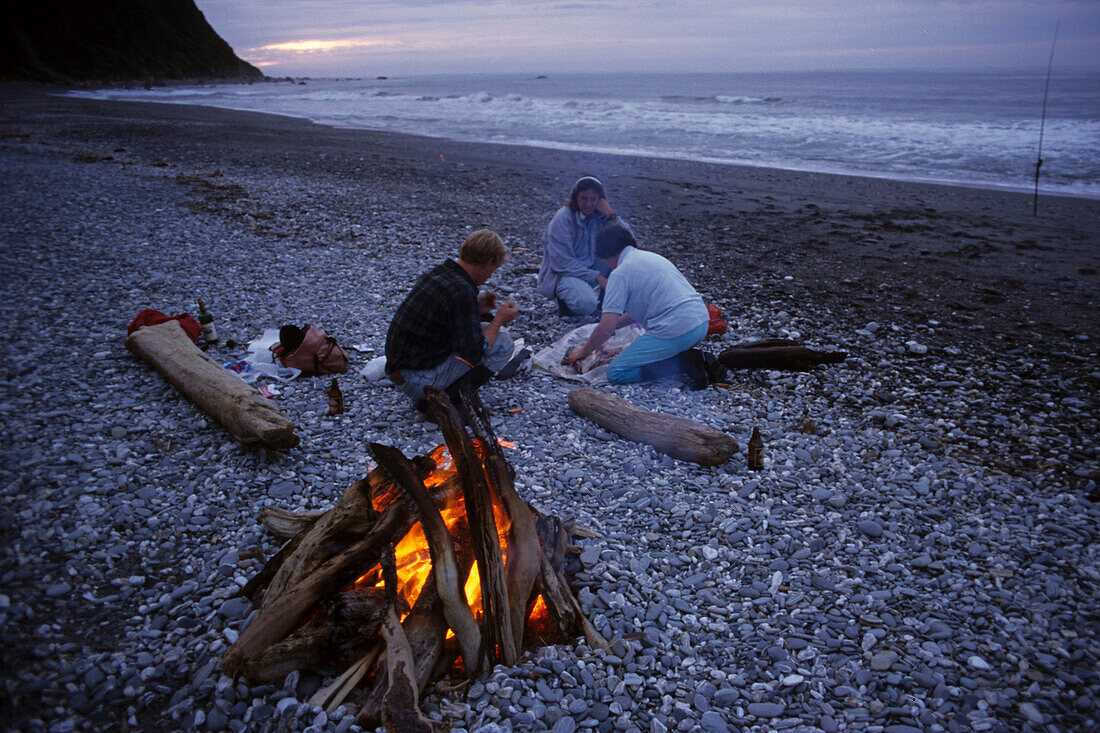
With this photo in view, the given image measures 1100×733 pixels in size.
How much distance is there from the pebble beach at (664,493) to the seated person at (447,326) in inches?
22.0

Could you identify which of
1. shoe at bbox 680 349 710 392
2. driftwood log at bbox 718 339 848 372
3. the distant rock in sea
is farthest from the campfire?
the distant rock in sea

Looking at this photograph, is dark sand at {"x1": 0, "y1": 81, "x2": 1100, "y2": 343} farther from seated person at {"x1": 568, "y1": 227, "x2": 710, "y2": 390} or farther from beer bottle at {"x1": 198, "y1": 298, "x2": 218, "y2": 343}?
beer bottle at {"x1": 198, "y1": 298, "x2": 218, "y2": 343}

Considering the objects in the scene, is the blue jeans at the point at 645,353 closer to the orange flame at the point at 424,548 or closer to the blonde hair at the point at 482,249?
the blonde hair at the point at 482,249

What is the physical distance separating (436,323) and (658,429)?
2.47 m

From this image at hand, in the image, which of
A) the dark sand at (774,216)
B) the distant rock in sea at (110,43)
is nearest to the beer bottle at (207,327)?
the dark sand at (774,216)

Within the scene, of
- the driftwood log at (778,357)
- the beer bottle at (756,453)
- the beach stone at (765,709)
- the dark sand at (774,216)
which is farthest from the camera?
the dark sand at (774,216)

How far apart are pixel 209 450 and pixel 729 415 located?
5.21 m

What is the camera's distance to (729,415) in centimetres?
A: 633

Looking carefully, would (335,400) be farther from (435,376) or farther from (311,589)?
(311,589)

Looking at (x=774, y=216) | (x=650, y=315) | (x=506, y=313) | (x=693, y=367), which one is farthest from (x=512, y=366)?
(x=774, y=216)

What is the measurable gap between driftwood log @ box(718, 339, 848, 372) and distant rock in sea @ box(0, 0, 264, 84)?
85.1m

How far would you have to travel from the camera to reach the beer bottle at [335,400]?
20.6 ft

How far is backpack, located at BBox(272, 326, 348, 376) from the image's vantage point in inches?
275

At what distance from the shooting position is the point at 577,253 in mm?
9352
